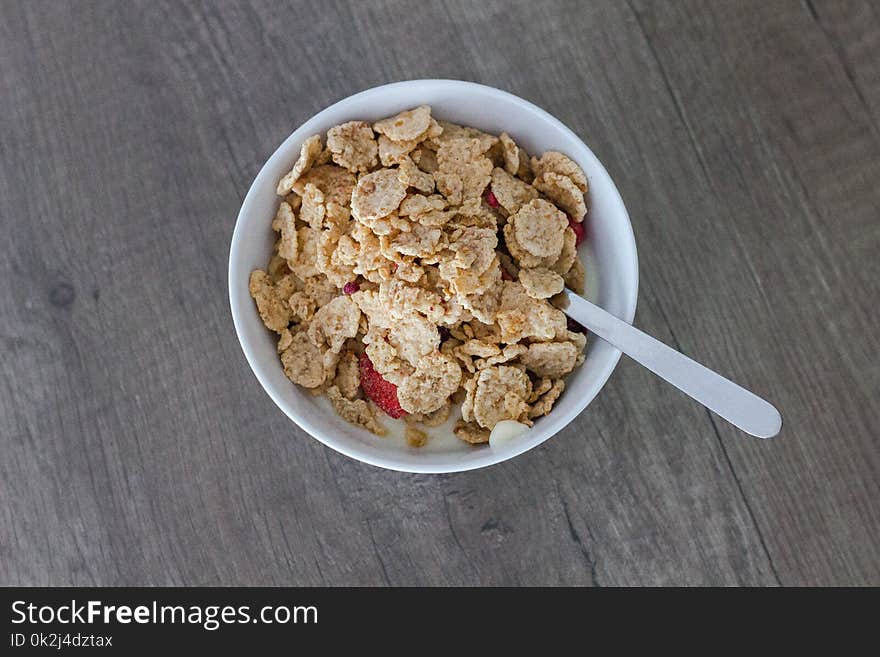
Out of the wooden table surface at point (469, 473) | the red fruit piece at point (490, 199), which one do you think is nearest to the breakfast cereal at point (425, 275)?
the red fruit piece at point (490, 199)

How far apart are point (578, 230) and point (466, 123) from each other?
0.17m

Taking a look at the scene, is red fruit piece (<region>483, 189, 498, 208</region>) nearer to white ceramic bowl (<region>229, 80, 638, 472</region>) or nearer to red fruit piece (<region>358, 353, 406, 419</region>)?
white ceramic bowl (<region>229, 80, 638, 472</region>)

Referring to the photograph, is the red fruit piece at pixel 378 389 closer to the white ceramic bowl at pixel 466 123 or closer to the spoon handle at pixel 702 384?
the white ceramic bowl at pixel 466 123

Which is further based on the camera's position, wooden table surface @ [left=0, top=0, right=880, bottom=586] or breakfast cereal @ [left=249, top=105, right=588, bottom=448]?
wooden table surface @ [left=0, top=0, right=880, bottom=586]

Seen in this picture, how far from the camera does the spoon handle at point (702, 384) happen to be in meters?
0.82

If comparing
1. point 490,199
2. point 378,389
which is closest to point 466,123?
point 490,199

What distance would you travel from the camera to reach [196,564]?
3.43ft

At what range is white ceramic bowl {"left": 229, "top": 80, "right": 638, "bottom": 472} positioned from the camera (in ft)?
2.78

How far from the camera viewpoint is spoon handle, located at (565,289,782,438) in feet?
2.69

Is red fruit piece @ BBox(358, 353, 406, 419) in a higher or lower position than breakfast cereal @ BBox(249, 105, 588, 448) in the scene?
lower

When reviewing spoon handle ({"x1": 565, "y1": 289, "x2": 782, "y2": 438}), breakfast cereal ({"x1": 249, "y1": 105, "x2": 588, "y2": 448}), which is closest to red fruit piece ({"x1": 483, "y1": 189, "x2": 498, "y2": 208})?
breakfast cereal ({"x1": 249, "y1": 105, "x2": 588, "y2": 448})

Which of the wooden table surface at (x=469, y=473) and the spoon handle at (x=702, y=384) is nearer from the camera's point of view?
the spoon handle at (x=702, y=384)
